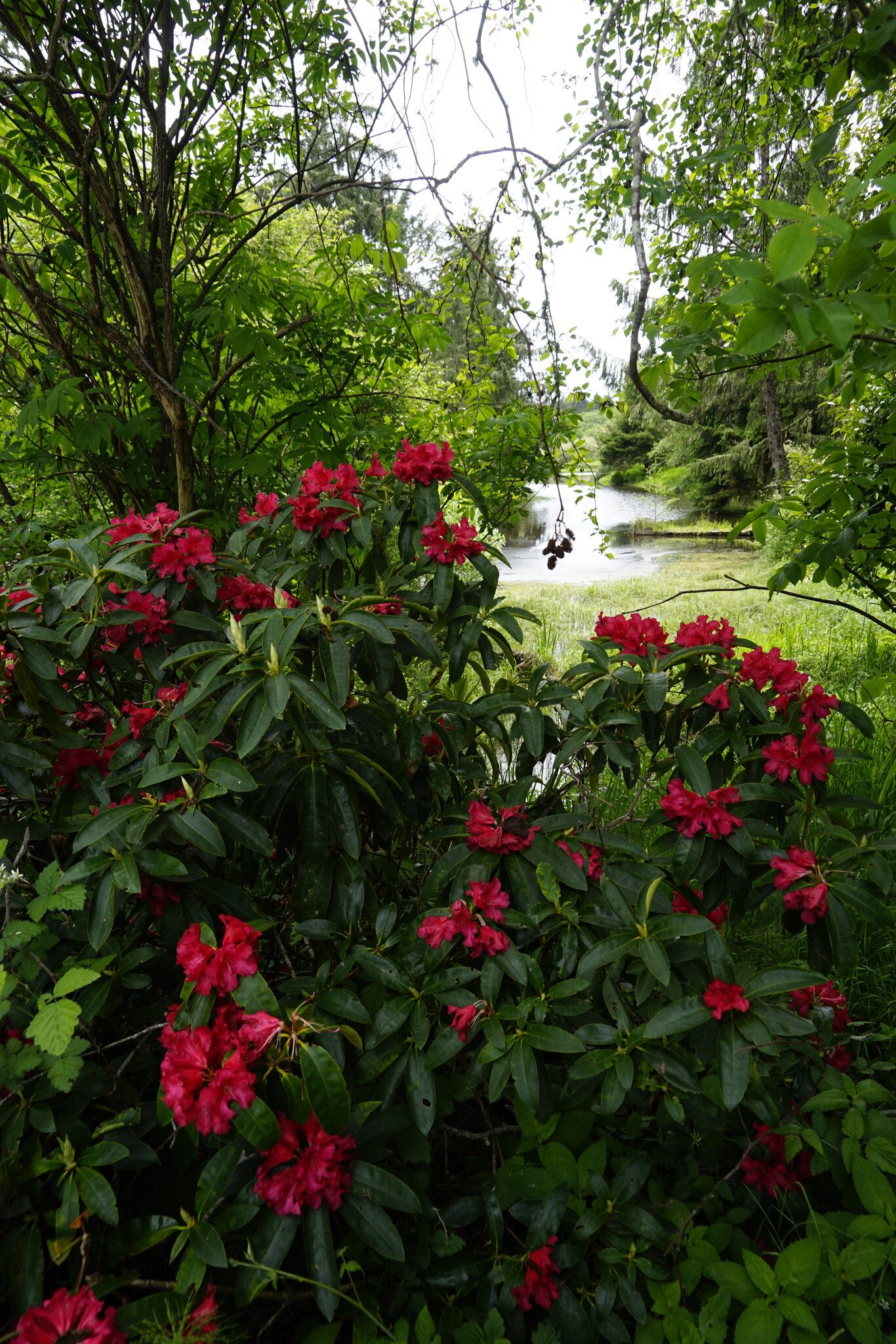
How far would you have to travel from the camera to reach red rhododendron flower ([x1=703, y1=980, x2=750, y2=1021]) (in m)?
0.97

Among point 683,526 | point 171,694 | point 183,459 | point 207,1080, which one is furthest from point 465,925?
point 683,526

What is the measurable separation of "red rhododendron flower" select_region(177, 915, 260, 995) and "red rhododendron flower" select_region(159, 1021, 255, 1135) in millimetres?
48

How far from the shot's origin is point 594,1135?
4.04ft

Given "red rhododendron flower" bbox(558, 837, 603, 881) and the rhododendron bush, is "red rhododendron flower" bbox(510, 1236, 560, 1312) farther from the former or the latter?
"red rhododendron flower" bbox(558, 837, 603, 881)

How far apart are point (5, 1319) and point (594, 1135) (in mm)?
906

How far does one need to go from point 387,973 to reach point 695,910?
23.0 inches

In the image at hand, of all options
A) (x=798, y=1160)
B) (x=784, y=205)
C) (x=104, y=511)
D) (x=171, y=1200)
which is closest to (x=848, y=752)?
(x=798, y=1160)

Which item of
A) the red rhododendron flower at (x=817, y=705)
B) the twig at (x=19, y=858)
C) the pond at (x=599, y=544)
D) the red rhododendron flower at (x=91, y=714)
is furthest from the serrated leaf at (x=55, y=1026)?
the pond at (x=599, y=544)

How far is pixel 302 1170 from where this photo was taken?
858 millimetres

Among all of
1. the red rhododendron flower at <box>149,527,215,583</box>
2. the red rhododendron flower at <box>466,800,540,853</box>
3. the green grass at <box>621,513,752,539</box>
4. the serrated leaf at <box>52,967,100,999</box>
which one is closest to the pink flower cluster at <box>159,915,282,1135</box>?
the serrated leaf at <box>52,967,100,999</box>

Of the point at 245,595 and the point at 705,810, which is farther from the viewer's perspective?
the point at 245,595

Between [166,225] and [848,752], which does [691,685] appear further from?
[166,225]

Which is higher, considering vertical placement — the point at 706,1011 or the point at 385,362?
the point at 385,362

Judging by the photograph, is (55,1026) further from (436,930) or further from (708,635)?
(708,635)
